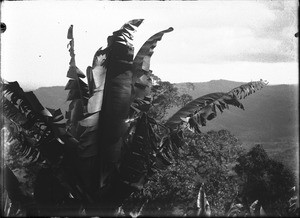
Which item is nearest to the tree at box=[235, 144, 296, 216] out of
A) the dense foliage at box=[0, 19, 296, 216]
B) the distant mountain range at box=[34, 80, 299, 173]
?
the distant mountain range at box=[34, 80, 299, 173]

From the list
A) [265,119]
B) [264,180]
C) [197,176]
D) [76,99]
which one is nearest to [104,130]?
[76,99]

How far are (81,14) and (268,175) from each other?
355 centimetres

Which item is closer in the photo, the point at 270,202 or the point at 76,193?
the point at 76,193

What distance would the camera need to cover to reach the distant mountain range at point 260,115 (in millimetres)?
6871

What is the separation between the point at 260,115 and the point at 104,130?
3.22m

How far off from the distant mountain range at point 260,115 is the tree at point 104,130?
1398 mm

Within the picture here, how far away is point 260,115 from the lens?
7488mm

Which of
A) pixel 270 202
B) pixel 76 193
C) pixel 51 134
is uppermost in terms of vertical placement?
pixel 51 134

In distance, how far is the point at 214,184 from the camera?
822 centimetres

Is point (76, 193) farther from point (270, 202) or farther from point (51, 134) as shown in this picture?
point (270, 202)

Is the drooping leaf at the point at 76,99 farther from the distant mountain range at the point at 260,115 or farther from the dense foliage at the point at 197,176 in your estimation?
the dense foliage at the point at 197,176

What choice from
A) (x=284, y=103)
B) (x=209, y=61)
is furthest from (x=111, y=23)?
(x=284, y=103)

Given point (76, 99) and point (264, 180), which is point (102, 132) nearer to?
point (76, 99)

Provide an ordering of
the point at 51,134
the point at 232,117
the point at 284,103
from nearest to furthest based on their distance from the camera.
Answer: the point at 51,134 < the point at 284,103 < the point at 232,117
